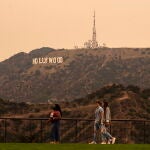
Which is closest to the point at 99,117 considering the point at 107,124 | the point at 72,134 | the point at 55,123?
the point at 107,124

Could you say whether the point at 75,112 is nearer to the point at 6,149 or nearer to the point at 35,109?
the point at 35,109

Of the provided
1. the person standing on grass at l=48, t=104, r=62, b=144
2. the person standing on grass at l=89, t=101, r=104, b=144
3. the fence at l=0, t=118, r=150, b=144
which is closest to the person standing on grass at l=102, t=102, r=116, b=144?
the person standing on grass at l=89, t=101, r=104, b=144

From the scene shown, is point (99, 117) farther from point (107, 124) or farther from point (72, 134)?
point (72, 134)

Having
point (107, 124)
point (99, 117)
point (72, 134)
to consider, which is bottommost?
point (72, 134)

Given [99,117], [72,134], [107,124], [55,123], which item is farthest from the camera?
[72,134]

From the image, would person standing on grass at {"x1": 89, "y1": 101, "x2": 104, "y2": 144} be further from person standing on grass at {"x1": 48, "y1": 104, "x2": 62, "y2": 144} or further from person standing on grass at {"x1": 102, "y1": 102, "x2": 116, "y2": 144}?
person standing on grass at {"x1": 48, "y1": 104, "x2": 62, "y2": 144}

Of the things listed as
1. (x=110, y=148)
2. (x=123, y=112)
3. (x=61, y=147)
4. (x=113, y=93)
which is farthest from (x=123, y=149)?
(x=113, y=93)

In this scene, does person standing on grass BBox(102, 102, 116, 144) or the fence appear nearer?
person standing on grass BBox(102, 102, 116, 144)

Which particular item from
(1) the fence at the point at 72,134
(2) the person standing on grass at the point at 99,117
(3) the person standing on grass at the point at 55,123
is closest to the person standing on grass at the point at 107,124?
(2) the person standing on grass at the point at 99,117

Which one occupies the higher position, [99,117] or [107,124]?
[99,117]

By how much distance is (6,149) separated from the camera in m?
22.0

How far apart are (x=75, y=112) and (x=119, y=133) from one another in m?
35.7

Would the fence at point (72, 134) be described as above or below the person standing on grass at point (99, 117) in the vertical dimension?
below

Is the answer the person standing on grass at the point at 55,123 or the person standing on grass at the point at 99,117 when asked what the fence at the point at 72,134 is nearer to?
the person standing on grass at the point at 55,123
